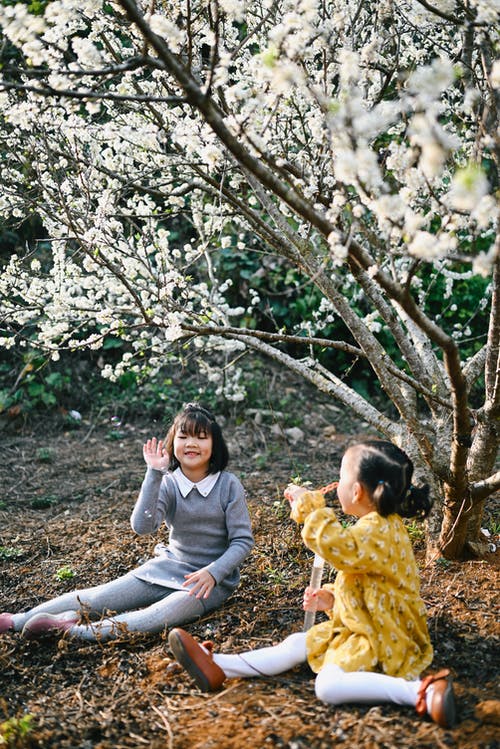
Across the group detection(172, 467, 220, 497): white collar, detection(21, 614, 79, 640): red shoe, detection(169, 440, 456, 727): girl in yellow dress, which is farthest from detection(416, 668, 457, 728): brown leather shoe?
detection(21, 614, 79, 640): red shoe

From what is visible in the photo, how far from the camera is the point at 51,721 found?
7.76 ft

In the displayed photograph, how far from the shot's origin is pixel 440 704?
2105mm

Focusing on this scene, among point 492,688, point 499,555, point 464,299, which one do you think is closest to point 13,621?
point 492,688

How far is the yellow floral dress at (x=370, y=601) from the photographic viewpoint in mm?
2383

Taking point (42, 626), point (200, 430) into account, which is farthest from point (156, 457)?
point (42, 626)

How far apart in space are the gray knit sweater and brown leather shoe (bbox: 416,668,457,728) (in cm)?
109

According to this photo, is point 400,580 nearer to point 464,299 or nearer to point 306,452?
point 306,452

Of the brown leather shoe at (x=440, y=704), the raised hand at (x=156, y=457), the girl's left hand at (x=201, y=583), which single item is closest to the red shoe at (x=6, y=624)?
the girl's left hand at (x=201, y=583)

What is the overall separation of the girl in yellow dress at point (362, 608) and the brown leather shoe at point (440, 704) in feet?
0.09

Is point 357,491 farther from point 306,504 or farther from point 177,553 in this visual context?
point 177,553

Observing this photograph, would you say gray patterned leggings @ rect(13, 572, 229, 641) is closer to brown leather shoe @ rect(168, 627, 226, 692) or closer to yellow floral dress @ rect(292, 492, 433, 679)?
brown leather shoe @ rect(168, 627, 226, 692)

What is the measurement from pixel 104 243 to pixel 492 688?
2414mm

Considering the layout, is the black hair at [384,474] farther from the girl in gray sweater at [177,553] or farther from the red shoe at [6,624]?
the red shoe at [6,624]

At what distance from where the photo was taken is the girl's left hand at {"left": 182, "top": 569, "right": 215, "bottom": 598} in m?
2.96
